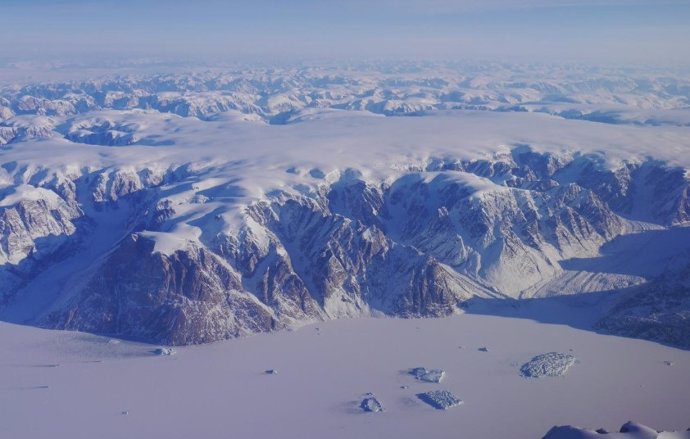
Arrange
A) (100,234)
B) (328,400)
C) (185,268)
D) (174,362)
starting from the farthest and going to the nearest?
(100,234) < (185,268) < (174,362) < (328,400)

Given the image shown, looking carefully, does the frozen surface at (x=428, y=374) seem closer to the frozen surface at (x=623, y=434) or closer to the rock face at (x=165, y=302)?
the rock face at (x=165, y=302)

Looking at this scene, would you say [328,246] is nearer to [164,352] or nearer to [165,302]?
[165,302]

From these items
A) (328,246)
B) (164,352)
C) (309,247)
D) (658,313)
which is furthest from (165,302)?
(658,313)

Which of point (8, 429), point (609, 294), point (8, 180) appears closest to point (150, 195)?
point (8, 180)

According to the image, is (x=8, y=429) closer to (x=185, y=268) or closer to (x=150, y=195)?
(x=185, y=268)

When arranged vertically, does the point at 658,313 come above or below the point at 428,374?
above

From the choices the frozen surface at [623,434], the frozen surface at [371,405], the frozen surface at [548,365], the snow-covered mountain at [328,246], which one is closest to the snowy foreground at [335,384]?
the frozen surface at [371,405]

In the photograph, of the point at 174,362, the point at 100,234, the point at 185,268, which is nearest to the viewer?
the point at 174,362
